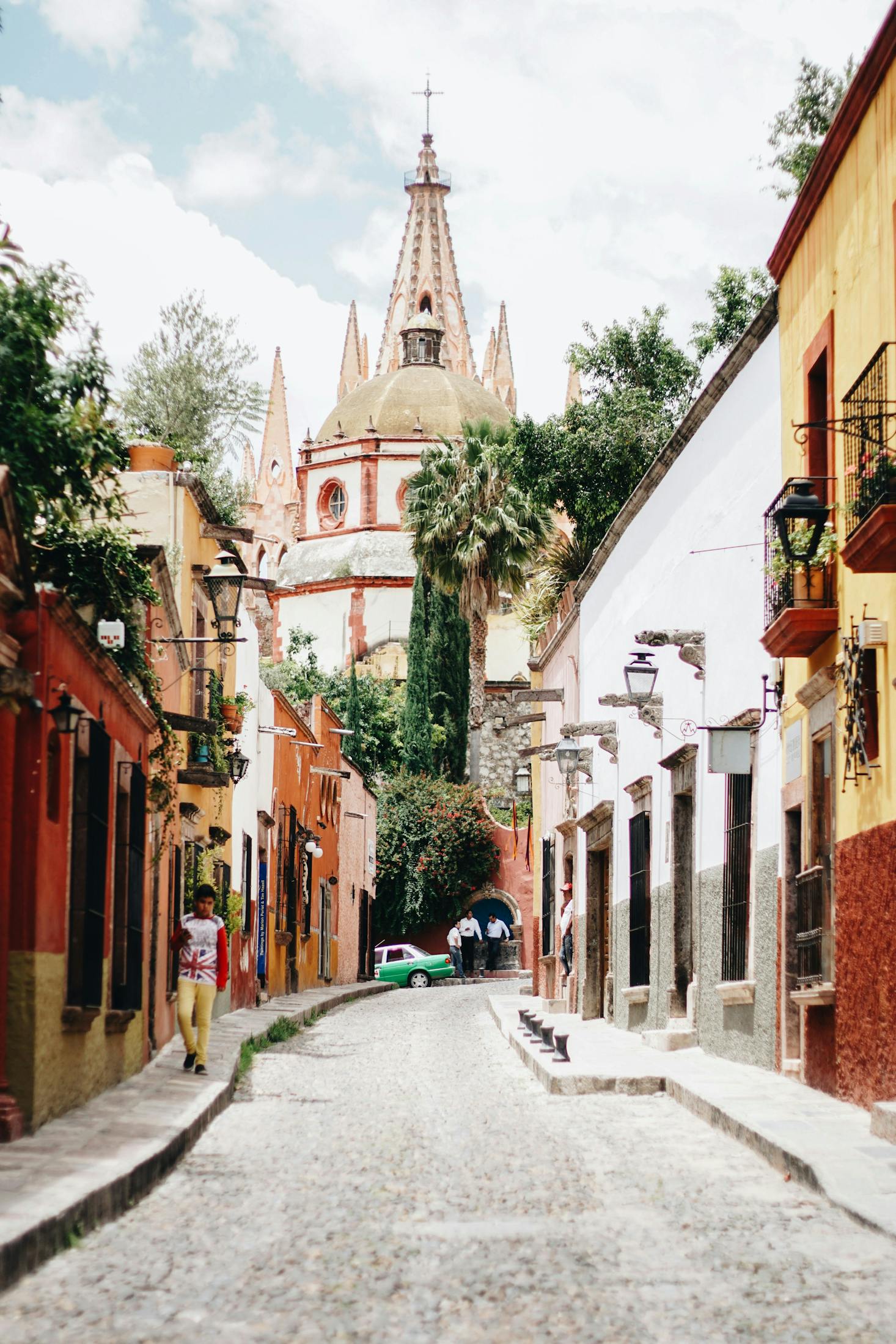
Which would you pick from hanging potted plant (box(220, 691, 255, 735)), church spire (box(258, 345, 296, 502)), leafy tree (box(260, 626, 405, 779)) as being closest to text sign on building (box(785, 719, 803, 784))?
hanging potted plant (box(220, 691, 255, 735))

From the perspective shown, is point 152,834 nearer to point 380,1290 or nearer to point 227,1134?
point 227,1134

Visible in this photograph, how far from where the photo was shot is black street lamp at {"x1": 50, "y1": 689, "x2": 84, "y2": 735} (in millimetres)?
10836

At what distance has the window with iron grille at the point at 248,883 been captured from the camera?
26.2 metres

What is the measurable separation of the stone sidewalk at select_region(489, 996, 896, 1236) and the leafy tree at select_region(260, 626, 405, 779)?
39097 millimetres

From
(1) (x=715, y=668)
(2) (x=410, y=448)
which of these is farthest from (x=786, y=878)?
(2) (x=410, y=448)

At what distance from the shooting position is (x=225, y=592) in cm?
2323

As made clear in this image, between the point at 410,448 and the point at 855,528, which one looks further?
the point at 410,448

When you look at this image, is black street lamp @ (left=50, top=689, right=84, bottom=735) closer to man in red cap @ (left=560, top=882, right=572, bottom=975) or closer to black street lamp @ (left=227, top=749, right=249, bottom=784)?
black street lamp @ (left=227, top=749, right=249, bottom=784)

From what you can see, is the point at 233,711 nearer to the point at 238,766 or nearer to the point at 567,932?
the point at 238,766

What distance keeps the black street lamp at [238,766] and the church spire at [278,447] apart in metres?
66.6

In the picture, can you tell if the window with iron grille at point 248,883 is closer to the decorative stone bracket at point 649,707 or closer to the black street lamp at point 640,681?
the decorative stone bracket at point 649,707

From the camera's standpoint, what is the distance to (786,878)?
45.8 ft

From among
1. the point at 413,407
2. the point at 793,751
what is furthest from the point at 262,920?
the point at 413,407

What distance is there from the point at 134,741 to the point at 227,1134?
4731 mm
